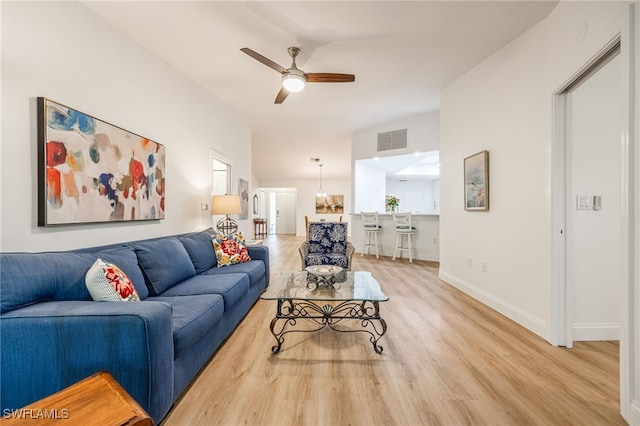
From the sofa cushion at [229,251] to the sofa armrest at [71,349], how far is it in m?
1.83

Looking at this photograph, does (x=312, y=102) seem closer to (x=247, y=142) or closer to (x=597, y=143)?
(x=247, y=142)

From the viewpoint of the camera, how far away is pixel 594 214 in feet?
7.62

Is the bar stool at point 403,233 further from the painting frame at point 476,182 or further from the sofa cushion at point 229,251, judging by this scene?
the sofa cushion at point 229,251

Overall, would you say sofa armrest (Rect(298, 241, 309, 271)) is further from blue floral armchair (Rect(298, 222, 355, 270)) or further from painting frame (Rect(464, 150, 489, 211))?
painting frame (Rect(464, 150, 489, 211))

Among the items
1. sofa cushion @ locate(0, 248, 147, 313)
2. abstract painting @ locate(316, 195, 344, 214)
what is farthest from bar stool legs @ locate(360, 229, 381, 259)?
sofa cushion @ locate(0, 248, 147, 313)

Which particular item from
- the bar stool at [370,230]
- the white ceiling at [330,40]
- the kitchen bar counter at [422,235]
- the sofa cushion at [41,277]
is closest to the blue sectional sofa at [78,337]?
the sofa cushion at [41,277]

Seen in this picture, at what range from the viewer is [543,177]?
2.39 metres

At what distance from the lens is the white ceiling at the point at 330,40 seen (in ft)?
7.52

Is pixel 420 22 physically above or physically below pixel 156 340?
above

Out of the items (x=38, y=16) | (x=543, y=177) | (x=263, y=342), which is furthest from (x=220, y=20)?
(x=543, y=177)

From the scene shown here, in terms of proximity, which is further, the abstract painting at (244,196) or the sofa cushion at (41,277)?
the abstract painting at (244,196)

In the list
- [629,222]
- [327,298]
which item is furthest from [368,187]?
[629,222]

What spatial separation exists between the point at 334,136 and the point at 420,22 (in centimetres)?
428

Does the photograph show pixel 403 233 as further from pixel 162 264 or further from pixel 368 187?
pixel 162 264
